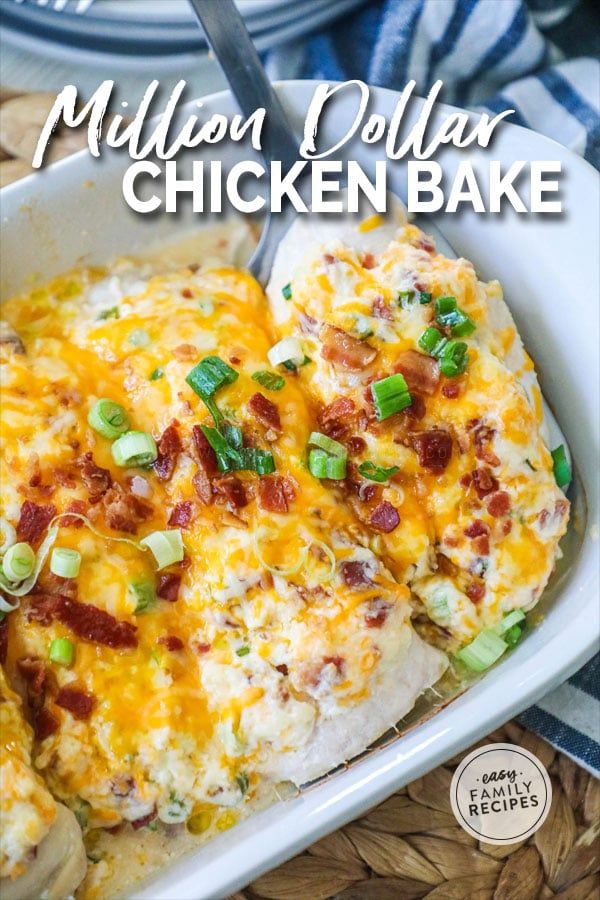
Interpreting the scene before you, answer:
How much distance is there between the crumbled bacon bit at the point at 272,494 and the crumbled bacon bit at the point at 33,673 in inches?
26.9

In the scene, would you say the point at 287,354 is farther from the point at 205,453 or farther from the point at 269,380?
→ the point at 205,453

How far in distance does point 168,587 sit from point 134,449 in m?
0.37

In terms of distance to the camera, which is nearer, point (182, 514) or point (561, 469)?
point (182, 514)

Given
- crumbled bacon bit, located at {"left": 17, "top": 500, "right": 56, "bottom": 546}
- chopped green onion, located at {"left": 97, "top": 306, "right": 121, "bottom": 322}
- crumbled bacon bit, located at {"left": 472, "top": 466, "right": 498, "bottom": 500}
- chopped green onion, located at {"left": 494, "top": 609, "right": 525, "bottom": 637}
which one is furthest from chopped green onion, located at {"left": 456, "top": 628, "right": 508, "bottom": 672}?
chopped green onion, located at {"left": 97, "top": 306, "right": 121, "bottom": 322}

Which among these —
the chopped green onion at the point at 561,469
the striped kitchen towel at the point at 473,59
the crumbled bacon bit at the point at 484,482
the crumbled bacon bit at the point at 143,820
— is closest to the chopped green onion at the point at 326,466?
the crumbled bacon bit at the point at 484,482

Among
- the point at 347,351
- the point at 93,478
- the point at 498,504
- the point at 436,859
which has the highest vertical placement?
the point at 347,351

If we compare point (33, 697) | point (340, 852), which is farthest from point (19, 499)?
point (340, 852)

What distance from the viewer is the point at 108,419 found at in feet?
8.39

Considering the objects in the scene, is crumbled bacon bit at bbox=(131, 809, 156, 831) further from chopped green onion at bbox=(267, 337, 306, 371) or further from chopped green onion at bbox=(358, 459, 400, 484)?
chopped green onion at bbox=(267, 337, 306, 371)

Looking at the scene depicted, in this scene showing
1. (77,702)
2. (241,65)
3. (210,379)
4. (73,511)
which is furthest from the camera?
(241,65)

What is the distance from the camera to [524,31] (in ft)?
10.9

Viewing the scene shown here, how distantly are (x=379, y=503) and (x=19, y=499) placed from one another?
3.08ft

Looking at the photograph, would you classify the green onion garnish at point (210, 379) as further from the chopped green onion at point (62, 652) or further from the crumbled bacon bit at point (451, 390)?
the chopped green onion at point (62, 652)

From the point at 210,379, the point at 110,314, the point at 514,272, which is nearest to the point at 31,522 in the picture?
the point at 210,379
